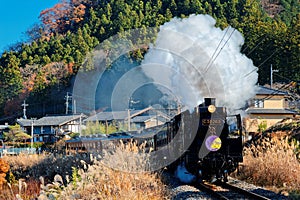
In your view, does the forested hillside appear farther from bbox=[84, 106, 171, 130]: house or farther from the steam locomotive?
the steam locomotive

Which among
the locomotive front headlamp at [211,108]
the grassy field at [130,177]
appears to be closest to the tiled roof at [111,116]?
the grassy field at [130,177]

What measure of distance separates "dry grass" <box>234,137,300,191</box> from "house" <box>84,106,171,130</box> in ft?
93.2

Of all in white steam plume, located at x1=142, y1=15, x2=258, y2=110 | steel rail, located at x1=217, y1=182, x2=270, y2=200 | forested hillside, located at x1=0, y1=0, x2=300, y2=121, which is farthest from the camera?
forested hillside, located at x1=0, y1=0, x2=300, y2=121

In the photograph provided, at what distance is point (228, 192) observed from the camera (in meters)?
11.9

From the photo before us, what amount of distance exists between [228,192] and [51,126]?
152 ft

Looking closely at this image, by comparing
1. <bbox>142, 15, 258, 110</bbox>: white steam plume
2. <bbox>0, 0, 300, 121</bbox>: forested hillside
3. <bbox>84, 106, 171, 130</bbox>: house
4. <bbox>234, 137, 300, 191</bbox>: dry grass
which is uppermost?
<bbox>0, 0, 300, 121</bbox>: forested hillside

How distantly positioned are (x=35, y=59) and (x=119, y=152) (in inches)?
2396

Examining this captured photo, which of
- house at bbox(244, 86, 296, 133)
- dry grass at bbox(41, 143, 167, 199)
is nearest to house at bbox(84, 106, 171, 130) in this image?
house at bbox(244, 86, 296, 133)

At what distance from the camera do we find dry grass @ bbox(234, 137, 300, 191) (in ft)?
41.7

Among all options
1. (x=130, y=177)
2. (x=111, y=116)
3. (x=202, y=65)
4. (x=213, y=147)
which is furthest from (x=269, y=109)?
(x=130, y=177)

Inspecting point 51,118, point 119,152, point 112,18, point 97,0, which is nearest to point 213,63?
point 119,152

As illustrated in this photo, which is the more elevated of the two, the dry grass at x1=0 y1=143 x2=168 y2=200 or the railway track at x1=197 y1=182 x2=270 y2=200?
the dry grass at x1=0 y1=143 x2=168 y2=200

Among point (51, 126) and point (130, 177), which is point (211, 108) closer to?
point (130, 177)

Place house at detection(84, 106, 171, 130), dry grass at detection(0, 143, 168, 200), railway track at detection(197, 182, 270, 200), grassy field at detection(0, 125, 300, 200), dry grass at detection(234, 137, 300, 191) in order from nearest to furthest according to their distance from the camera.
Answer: dry grass at detection(0, 143, 168, 200)
grassy field at detection(0, 125, 300, 200)
railway track at detection(197, 182, 270, 200)
dry grass at detection(234, 137, 300, 191)
house at detection(84, 106, 171, 130)
